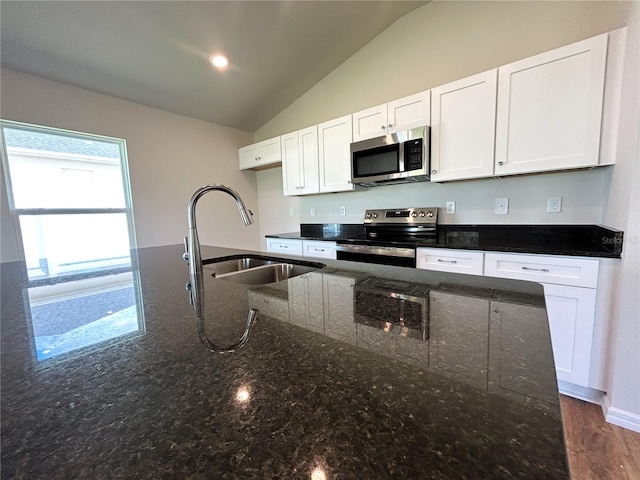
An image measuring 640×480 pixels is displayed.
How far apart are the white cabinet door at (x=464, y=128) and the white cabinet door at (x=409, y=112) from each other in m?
0.05

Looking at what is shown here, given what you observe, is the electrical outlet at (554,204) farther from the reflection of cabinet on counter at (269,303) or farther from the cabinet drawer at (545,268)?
the reflection of cabinet on counter at (269,303)

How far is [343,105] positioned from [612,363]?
2.98m

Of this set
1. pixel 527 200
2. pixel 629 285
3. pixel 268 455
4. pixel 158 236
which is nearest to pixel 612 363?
pixel 629 285

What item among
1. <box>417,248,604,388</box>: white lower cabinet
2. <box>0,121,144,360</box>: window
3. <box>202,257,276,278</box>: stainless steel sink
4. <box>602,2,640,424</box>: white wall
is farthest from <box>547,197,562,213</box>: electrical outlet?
<box>0,121,144,360</box>: window

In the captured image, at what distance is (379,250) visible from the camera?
2.26 meters

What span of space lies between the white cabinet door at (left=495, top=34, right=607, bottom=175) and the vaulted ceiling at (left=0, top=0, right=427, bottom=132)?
51.5 inches

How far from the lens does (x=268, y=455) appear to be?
0.92 ft

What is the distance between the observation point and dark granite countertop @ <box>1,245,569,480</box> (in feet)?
0.90

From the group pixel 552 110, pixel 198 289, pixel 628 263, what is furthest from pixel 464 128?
pixel 198 289

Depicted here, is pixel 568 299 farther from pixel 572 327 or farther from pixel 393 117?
pixel 393 117

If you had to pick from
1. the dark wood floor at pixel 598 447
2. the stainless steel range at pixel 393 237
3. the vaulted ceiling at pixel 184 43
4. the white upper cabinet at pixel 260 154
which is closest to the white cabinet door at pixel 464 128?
the stainless steel range at pixel 393 237

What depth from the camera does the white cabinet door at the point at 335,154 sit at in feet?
8.74

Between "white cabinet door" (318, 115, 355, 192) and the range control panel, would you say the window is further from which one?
the range control panel

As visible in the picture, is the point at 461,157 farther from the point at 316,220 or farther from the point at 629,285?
the point at 316,220
